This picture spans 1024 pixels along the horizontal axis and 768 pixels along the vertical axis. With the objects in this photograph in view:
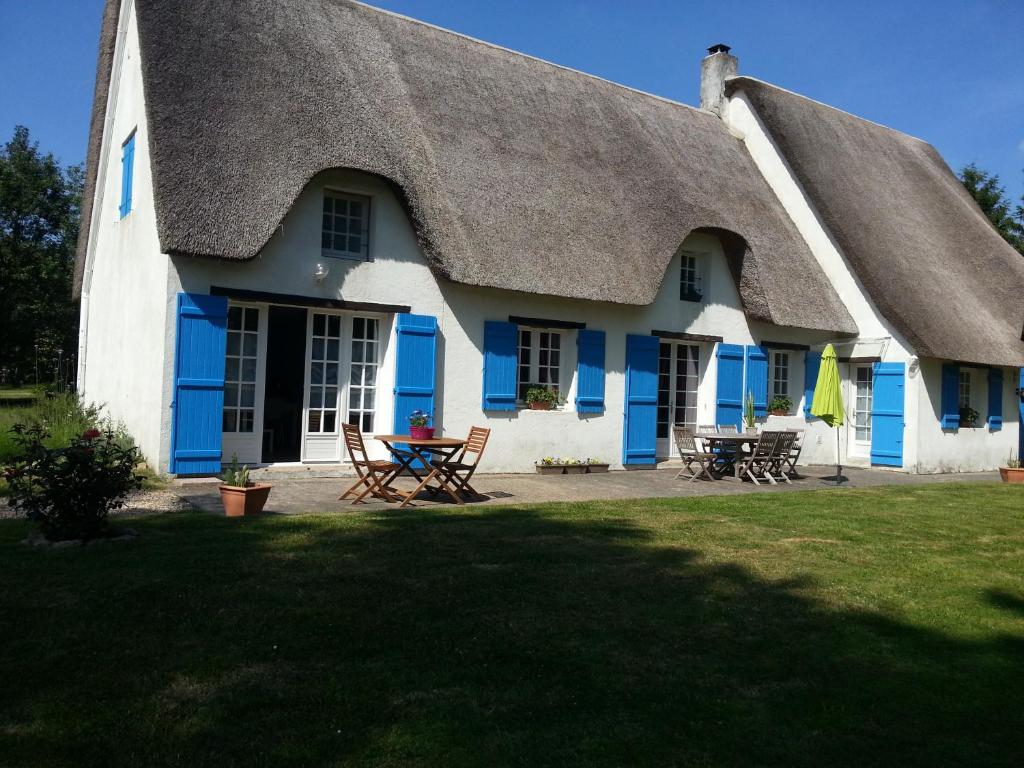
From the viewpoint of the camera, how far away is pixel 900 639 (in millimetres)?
4215

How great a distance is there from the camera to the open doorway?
36.5ft

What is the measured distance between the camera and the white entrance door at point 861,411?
47.1 feet

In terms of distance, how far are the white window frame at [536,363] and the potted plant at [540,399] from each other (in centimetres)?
14

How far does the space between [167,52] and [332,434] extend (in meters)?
4.55

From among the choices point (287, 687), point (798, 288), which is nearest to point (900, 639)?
point (287, 687)

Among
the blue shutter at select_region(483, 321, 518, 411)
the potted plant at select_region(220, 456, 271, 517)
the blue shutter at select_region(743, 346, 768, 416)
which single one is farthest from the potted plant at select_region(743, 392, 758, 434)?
the potted plant at select_region(220, 456, 271, 517)

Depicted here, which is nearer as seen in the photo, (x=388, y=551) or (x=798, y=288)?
(x=388, y=551)

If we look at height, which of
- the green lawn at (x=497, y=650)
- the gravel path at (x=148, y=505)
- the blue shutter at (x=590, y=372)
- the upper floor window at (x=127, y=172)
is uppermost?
the upper floor window at (x=127, y=172)

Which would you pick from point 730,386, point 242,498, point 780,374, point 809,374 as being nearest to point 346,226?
point 242,498

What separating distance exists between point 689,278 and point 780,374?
2.50 meters

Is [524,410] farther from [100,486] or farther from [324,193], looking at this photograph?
[100,486]

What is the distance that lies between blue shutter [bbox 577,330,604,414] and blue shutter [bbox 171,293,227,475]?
4.61 meters

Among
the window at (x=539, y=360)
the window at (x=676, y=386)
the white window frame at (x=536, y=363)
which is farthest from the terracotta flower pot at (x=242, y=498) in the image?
the window at (x=676, y=386)

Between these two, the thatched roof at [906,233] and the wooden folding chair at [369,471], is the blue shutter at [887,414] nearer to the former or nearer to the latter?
the thatched roof at [906,233]
